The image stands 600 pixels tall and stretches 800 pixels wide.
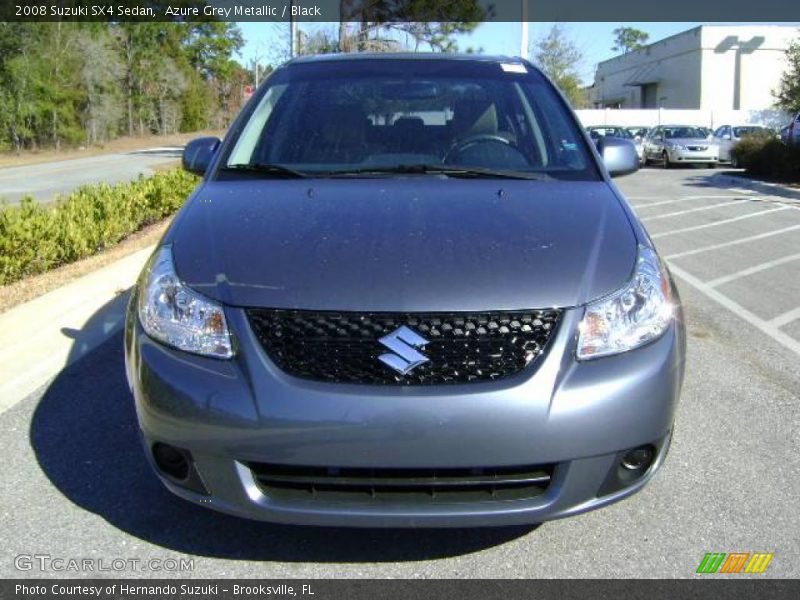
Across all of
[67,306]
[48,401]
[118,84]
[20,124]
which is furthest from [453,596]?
[118,84]

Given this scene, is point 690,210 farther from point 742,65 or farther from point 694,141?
point 742,65

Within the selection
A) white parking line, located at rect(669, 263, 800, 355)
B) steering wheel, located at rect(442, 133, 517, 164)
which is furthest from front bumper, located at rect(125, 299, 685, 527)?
white parking line, located at rect(669, 263, 800, 355)

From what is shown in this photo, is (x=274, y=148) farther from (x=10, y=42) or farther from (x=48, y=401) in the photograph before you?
(x=10, y=42)

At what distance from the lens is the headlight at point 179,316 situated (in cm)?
254

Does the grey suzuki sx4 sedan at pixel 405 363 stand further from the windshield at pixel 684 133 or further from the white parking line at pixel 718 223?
the windshield at pixel 684 133

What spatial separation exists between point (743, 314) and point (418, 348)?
4686 mm

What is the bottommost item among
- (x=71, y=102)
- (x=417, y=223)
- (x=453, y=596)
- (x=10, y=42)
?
(x=453, y=596)

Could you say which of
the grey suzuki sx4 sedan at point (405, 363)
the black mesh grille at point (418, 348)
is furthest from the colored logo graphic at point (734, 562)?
the black mesh grille at point (418, 348)

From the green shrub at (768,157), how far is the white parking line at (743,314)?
1276 centimetres

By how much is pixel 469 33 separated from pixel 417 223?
26.9 m

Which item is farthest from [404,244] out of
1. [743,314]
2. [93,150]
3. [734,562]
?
[93,150]

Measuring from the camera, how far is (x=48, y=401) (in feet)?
14.0

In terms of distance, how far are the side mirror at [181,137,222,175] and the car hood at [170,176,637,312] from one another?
0.80m

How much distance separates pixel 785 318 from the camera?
20.1 feet
